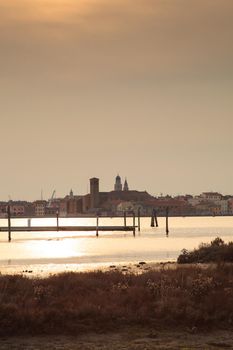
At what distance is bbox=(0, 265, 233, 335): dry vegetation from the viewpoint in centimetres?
1916

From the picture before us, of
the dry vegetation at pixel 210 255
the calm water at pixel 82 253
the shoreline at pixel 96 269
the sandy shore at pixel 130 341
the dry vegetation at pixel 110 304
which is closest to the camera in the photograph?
the sandy shore at pixel 130 341

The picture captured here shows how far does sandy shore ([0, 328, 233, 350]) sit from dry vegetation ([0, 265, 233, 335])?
0.67 m

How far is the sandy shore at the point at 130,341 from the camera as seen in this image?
55.8 ft

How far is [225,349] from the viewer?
16719mm

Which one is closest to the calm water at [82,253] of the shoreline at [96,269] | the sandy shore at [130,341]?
the shoreline at [96,269]

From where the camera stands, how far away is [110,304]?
2097 cm

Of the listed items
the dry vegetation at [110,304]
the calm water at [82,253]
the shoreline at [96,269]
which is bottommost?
the calm water at [82,253]

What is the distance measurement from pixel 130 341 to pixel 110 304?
3360 mm

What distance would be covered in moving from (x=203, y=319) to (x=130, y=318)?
2155 millimetres

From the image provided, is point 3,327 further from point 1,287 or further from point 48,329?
point 1,287

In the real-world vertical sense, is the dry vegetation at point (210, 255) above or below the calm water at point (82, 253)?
above

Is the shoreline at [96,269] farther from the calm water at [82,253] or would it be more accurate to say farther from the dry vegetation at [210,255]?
the dry vegetation at [210,255]

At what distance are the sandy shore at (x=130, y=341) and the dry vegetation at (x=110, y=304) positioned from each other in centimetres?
67

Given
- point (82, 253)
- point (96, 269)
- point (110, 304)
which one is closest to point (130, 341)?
point (110, 304)
